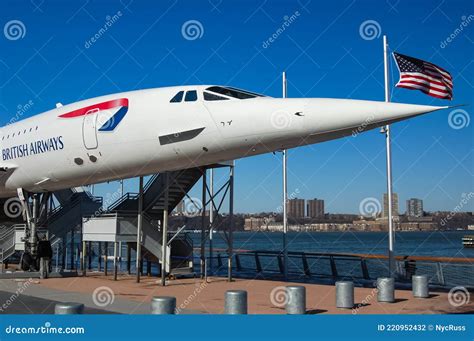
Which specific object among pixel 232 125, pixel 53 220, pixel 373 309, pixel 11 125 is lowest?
pixel 373 309

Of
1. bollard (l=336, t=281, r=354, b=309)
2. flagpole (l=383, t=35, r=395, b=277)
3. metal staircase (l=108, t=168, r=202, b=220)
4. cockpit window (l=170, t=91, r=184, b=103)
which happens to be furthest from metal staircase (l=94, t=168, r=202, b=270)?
bollard (l=336, t=281, r=354, b=309)

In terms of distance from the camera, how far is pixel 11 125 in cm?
2169

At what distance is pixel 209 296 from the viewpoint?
16.3m

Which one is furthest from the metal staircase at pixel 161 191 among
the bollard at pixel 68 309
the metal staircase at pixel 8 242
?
the bollard at pixel 68 309

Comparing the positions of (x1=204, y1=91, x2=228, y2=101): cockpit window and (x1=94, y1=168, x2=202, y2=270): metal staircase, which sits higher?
(x1=204, y1=91, x2=228, y2=101): cockpit window

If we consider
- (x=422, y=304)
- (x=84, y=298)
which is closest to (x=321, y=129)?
(x=422, y=304)

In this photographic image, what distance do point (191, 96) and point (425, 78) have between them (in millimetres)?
9615

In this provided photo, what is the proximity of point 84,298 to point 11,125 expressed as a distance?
980cm

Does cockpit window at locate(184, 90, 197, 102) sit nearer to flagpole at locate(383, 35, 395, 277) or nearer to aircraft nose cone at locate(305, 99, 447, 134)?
aircraft nose cone at locate(305, 99, 447, 134)

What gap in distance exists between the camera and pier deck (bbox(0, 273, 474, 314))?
1321 cm

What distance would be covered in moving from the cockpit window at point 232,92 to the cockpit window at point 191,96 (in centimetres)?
43

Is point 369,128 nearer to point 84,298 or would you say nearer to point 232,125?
point 232,125

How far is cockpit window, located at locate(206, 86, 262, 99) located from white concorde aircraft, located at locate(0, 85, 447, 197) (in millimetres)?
28

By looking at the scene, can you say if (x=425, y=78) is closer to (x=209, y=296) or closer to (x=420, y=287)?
(x=420, y=287)
